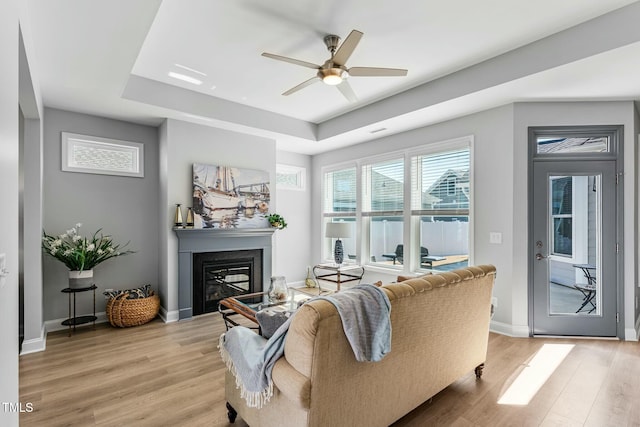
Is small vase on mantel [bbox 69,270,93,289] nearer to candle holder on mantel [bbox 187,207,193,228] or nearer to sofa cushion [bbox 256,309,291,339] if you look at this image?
candle holder on mantel [bbox 187,207,193,228]

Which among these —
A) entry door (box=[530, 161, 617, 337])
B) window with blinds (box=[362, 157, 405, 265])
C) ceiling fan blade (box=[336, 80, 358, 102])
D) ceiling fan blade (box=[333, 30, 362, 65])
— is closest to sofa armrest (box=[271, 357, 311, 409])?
ceiling fan blade (box=[333, 30, 362, 65])

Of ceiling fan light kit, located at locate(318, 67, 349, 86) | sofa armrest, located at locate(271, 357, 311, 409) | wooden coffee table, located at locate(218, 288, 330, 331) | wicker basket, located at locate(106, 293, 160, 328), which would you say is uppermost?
ceiling fan light kit, located at locate(318, 67, 349, 86)

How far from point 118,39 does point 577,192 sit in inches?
181

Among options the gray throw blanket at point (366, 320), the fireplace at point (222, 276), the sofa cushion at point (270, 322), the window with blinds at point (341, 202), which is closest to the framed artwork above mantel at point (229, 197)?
the fireplace at point (222, 276)

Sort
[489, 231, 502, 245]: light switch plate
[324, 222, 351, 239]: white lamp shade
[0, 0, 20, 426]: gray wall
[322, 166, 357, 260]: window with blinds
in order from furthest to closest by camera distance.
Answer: [322, 166, 357, 260]: window with blinds → [324, 222, 351, 239]: white lamp shade → [489, 231, 502, 245]: light switch plate → [0, 0, 20, 426]: gray wall

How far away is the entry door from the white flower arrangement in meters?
4.90

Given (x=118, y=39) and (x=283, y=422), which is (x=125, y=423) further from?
(x=118, y=39)

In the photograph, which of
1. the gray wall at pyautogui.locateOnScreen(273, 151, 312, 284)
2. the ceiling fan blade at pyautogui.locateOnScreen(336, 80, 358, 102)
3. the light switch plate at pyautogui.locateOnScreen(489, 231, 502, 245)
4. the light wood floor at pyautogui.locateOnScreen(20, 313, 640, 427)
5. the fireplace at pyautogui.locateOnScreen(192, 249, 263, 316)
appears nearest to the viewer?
the light wood floor at pyautogui.locateOnScreen(20, 313, 640, 427)

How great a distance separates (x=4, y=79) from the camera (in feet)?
4.20

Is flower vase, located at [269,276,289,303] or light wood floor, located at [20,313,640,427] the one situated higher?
flower vase, located at [269,276,289,303]

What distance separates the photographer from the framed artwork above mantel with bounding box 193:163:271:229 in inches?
170

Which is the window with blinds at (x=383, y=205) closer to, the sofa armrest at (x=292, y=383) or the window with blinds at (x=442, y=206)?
the window with blinds at (x=442, y=206)

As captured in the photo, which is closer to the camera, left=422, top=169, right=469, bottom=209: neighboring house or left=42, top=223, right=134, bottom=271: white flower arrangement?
left=42, top=223, right=134, bottom=271: white flower arrangement

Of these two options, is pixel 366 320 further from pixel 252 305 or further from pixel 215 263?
pixel 215 263
